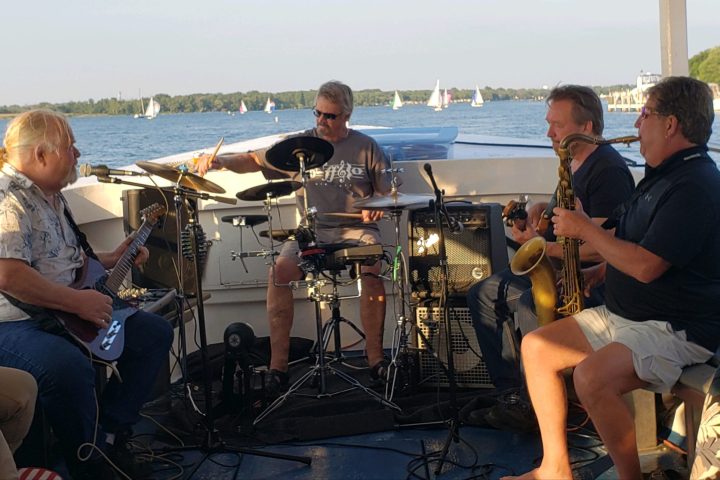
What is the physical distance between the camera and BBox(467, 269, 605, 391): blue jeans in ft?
12.8

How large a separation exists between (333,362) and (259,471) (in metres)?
1.34

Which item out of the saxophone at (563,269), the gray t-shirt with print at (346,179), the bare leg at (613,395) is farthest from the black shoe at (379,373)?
the bare leg at (613,395)

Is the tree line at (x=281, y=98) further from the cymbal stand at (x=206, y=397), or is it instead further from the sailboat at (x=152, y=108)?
the cymbal stand at (x=206, y=397)

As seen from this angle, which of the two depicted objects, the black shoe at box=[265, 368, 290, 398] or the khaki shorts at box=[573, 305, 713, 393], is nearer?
the khaki shorts at box=[573, 305, 713, 393]

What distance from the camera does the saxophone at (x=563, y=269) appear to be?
321cm

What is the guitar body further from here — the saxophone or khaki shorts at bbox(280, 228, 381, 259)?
the saxophone

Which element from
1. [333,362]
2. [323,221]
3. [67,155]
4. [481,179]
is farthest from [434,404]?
[67,155]

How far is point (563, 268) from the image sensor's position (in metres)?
3.32

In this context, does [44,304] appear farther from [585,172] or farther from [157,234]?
[585,172]

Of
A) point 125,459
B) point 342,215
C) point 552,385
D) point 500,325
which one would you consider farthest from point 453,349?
point 125,459

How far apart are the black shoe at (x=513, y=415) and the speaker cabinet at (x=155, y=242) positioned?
1829 mm

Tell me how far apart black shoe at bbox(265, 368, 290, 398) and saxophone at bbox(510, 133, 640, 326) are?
1.50m

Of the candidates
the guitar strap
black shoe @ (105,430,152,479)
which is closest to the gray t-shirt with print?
the guitar strap

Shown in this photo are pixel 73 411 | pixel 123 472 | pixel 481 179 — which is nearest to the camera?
pixel 73 411
